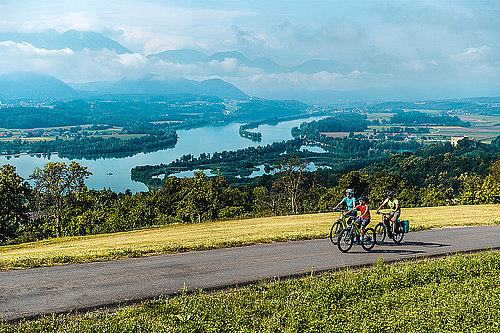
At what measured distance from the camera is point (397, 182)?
67.2m

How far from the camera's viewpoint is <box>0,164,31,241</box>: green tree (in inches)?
1297

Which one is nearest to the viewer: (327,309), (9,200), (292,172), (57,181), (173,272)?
(327,309)

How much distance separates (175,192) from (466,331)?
50.4 m

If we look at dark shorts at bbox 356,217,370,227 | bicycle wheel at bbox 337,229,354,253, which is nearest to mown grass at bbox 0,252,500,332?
dark shorts at bbox 356,217,370,227

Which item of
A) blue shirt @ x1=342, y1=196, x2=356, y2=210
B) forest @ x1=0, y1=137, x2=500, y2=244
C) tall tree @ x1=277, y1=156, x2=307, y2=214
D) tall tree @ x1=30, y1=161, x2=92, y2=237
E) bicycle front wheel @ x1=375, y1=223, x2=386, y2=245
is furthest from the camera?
tall tree @ x1=277, y1=156, x2=307, y2=214

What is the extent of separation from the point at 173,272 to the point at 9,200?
93.3 feet

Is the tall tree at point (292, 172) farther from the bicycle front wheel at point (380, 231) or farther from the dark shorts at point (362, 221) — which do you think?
the dark shorts at point (362, 221)

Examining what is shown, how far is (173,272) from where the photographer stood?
1152 cm

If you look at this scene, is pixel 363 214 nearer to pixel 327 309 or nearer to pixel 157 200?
pixel 327 309

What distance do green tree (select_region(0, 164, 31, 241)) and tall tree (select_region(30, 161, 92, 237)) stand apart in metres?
2.33

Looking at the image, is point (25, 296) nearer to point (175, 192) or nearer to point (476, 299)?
point (476, 299)

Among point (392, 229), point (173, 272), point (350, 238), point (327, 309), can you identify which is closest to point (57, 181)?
point (173, 272)

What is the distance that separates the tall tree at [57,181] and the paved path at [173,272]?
28.7 m

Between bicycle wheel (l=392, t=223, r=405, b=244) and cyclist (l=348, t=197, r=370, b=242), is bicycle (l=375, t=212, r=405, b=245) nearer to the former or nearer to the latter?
bicycle wheel (l=392, t=223, r=405, b=244)
